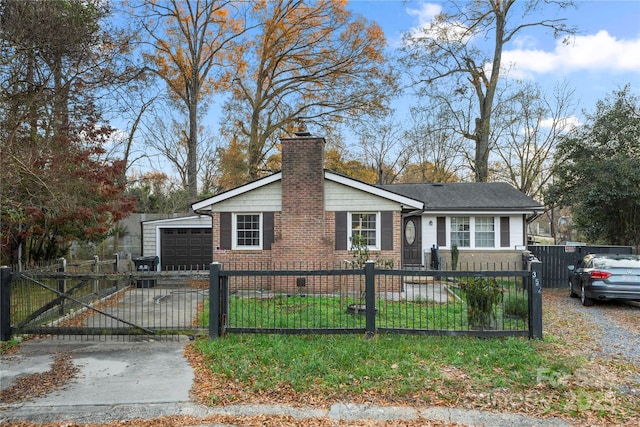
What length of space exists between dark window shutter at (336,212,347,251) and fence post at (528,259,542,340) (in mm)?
7396

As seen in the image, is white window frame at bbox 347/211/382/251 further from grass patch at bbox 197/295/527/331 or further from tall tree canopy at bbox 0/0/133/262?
tall tree canopy at bbox 0/0/133/262

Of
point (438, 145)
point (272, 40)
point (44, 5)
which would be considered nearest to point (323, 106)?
point (272, 40)

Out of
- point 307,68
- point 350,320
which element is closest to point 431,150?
point 307,68

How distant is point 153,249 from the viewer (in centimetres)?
1977

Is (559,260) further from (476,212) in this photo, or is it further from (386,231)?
(386,231)

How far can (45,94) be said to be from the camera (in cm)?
1062

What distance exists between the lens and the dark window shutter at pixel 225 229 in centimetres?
1434

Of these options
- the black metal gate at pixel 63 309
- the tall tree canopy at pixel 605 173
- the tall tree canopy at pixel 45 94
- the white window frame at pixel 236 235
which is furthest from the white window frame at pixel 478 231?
the tall tree canopy at pixel 45 94

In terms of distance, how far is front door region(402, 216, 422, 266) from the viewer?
62.2 feet

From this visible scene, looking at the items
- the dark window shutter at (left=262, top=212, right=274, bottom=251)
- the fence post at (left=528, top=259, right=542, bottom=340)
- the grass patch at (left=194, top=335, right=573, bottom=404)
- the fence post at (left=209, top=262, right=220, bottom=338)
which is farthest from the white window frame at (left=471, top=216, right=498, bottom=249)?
the fence post at (left=209, top=262, right=220, bottom=338)

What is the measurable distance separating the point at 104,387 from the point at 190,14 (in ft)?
83.6

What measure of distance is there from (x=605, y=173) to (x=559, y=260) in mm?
5353

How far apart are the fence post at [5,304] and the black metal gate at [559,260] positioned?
15.6 metres

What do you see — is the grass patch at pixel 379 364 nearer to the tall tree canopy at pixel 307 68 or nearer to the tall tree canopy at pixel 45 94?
the tall tree canopy at pixel 45 94
